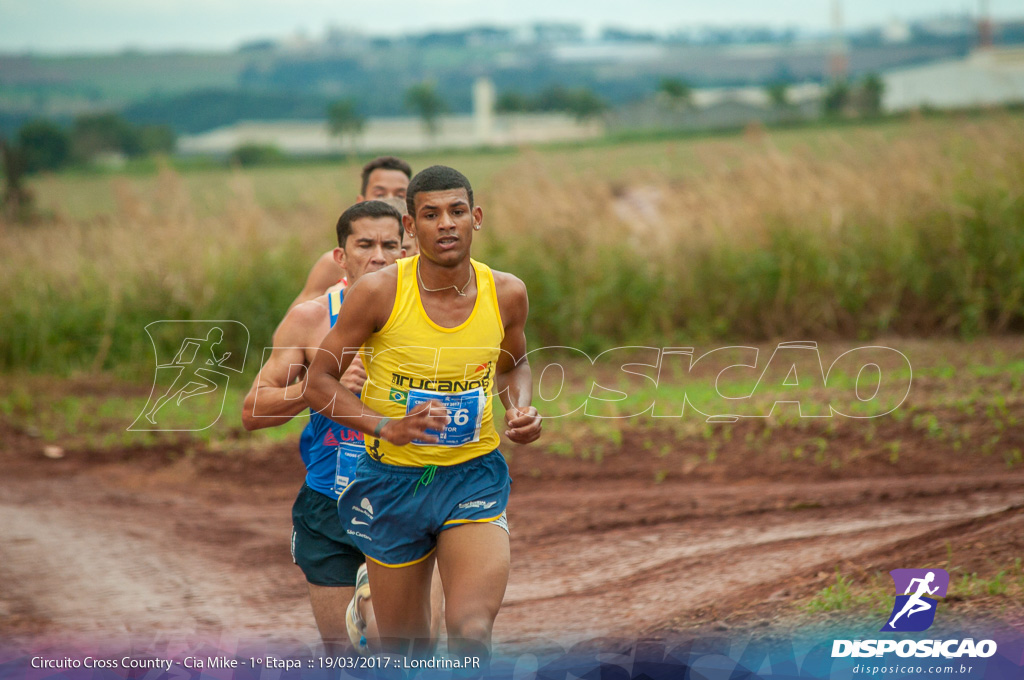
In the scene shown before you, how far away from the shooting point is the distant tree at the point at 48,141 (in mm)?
30609

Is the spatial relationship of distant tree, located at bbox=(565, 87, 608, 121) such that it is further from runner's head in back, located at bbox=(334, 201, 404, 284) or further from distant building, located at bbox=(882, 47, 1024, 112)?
runner's head in back, located at bbox=(334, 201, 404, 284)

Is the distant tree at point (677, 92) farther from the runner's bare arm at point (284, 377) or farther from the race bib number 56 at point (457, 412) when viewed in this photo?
the race bib number 56 at point (457, 412)

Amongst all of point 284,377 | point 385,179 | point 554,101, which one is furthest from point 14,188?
point 554,101

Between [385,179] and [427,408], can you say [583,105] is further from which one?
[427,408]

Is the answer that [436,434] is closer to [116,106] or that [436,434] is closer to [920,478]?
[920,478]

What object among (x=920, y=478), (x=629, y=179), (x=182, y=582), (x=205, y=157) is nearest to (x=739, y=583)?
(x=920, y=478)

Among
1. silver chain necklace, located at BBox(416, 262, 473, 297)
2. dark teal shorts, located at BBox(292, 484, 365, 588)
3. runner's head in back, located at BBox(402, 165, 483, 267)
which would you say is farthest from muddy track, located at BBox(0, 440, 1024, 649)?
runner's head in back, located at BBox(402, 165, 483, 267)

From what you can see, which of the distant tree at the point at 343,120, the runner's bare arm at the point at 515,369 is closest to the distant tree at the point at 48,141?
→ the distant tree at the point at 343,120

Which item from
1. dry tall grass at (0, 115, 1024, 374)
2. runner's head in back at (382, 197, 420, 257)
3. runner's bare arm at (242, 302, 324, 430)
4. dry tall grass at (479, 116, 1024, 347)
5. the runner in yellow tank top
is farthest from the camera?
dry tall grass at (0, 115, 1024, 374)

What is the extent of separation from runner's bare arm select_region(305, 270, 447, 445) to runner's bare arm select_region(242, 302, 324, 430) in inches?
17.7

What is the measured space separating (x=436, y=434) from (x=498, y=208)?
9.79 m

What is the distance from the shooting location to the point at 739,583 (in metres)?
5.45

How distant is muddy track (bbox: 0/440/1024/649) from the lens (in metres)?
5.50

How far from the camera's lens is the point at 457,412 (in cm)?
353
